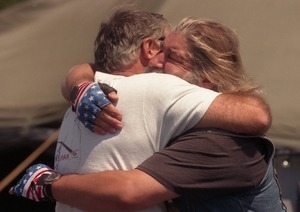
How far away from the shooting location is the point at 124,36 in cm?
236

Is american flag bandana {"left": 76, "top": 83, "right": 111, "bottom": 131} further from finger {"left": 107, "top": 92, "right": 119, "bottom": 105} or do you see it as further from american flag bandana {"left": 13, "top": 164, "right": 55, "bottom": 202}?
american flag bandana {"left": 13, "top": 164, "right": 55, "bottom": 202}

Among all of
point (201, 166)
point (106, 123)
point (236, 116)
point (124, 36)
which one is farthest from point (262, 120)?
point (124, 36)

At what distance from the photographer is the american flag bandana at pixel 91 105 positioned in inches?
85.4

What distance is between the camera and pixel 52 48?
3932 mm

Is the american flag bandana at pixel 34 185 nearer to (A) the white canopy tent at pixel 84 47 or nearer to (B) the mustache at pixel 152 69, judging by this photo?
(B) the mustache at pixel 152 69

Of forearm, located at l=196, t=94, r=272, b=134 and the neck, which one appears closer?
forearm, located at l=196, t=94, r=272, b=134

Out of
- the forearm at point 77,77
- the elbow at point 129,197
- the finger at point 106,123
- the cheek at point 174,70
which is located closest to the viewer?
the elbow at point 129,197

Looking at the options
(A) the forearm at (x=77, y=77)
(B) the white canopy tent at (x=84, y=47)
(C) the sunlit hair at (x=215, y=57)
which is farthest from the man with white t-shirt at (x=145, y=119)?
(B) the white canopy tent at (x=84, y=47)

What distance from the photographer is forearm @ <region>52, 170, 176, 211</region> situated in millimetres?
2035

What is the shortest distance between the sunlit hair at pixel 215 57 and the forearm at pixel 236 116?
0.39 ft

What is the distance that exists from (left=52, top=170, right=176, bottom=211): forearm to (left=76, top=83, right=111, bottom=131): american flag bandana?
0.15 meters

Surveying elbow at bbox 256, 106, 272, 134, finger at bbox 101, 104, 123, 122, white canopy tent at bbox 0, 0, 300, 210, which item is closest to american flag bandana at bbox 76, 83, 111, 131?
finger at bbox 101, 104, 123, 122

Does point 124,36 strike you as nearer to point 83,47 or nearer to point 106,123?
point 106,123

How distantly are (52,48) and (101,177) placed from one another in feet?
6.32
